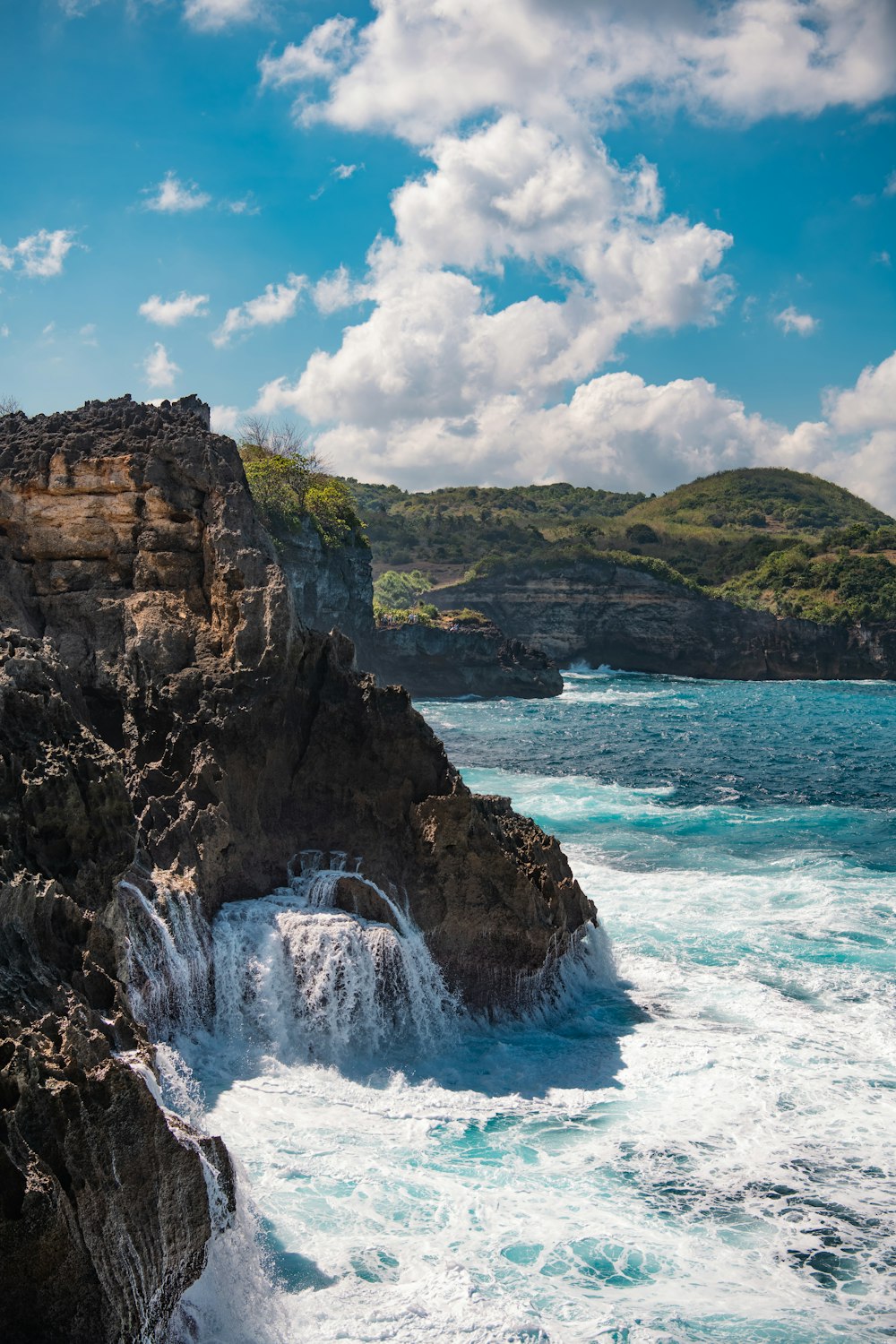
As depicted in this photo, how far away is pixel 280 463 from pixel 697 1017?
121ft

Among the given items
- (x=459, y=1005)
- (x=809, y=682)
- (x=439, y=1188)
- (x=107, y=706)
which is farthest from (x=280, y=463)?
(x=809, y=682)

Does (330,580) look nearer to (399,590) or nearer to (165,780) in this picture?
(399,590)

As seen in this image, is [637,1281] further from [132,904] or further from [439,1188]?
[132,904]

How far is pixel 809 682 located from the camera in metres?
76.8

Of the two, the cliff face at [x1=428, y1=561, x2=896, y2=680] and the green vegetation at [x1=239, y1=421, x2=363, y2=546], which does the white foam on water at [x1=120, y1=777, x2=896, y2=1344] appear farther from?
the cliff face at [x1=428, y1=561, x2=896, y2=680]

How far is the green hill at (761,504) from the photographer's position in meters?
143

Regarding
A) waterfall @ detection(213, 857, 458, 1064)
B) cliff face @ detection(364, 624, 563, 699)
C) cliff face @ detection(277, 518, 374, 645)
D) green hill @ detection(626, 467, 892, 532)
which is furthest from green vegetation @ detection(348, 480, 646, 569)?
waterfall @ detection(213, 857, 458, 1064)

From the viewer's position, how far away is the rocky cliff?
22.6 feet

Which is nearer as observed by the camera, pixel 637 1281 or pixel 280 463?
pixel 637 1281

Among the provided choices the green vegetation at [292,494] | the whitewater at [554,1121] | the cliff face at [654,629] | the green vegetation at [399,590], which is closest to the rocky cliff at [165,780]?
Answer: the whitewater at [554,1121]

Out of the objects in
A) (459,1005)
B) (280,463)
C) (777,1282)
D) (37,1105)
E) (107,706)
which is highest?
(280,463)

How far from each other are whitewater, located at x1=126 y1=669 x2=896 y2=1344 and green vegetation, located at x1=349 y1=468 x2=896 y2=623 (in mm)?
71557

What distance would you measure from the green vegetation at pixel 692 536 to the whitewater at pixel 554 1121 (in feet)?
235

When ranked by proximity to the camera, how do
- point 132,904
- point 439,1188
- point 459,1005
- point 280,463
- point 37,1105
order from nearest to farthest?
point 37,1105 → point 439,1188 → point 132,904 → point 459,1005 → point 280,463
